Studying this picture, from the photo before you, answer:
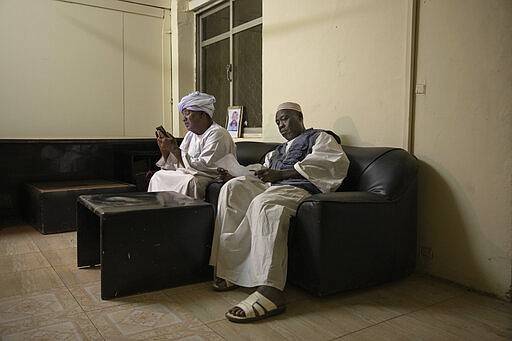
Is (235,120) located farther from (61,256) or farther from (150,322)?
(150,322)

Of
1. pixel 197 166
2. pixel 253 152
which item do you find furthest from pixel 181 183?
pixel 253 152

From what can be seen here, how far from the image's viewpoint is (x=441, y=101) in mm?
2396

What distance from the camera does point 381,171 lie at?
2.38 m

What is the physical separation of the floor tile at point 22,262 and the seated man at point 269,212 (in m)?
1.19

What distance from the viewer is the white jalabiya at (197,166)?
2979 mm

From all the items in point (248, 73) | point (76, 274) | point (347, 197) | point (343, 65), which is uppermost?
point (248, 73)

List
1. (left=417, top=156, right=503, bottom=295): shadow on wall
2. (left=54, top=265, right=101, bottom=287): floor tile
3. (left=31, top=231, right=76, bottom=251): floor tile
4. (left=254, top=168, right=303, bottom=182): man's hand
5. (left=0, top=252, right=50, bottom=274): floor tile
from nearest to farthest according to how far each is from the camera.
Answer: (left=417, top=156, right=503, bottom=295): shadow on wall, (left=54, top=265, right=101, bottom=287): floor tile, (left=254, top=168, right=303, bottom=182): man's hand, (left=0, top=252, right=50, bottom=274): floor tile, (left=31, top=231, right=76, bottom=251): floor tile

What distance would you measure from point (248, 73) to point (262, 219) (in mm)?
2690

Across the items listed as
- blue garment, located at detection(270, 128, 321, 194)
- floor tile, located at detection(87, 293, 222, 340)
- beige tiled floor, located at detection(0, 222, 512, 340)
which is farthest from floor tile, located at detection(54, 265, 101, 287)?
blue garment, located at detection(270, 128, 321, 194)

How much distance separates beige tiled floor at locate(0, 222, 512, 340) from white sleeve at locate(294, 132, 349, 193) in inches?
23.7

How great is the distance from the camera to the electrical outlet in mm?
2512

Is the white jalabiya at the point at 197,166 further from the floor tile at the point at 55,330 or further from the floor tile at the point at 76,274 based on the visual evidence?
the floor tile at the point at 55,330

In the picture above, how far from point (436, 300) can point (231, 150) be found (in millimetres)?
1721

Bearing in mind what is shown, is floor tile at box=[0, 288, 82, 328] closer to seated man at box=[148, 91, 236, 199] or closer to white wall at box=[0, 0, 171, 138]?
seated man at box=[148, 91, 236, 199]
